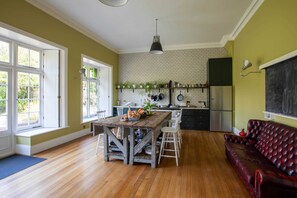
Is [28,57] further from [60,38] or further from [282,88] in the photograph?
[282,88]

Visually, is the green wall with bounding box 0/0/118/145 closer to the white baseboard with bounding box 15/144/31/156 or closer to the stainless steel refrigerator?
the white baseboard with bounding box 15/144/31/156

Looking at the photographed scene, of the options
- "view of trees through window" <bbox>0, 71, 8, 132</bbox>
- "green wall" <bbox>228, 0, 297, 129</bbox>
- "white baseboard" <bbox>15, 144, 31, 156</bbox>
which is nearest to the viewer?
"green wall" <bbox>228, 0, 297, 129</bbox>

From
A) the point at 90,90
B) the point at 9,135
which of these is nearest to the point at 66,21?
the point at 90,90

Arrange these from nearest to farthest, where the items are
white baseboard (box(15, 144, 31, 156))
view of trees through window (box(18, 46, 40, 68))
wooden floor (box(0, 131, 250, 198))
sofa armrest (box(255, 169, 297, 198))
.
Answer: sofa armrest (box(255, 169, 297, 198)) < wooden floor (box(0, 131, 250, 198)) < white baseboard (box(15, 144, 31, 156)) < view of trees through window (box(18, 46, 40, 68))

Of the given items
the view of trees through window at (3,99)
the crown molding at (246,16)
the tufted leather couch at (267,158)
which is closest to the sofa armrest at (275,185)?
the tufted leather couch at (267,158)

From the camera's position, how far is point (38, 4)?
3.46 meters

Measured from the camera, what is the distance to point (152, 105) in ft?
14.7

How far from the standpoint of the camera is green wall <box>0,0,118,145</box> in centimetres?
307

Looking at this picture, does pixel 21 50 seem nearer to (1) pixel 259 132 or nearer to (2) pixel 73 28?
(2) pixel 73 28

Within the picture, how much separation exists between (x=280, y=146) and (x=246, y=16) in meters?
3.24

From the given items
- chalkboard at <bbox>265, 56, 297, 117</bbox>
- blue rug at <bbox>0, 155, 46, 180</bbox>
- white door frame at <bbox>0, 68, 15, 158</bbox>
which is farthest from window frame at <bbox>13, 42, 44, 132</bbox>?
chalkboard at <bbox>265, 56, 297, 117</bbox>

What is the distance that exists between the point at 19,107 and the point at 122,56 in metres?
4.48

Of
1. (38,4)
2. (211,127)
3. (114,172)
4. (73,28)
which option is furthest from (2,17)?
(211,127)

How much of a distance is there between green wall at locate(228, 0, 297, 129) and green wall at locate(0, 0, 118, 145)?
4.46 meters
